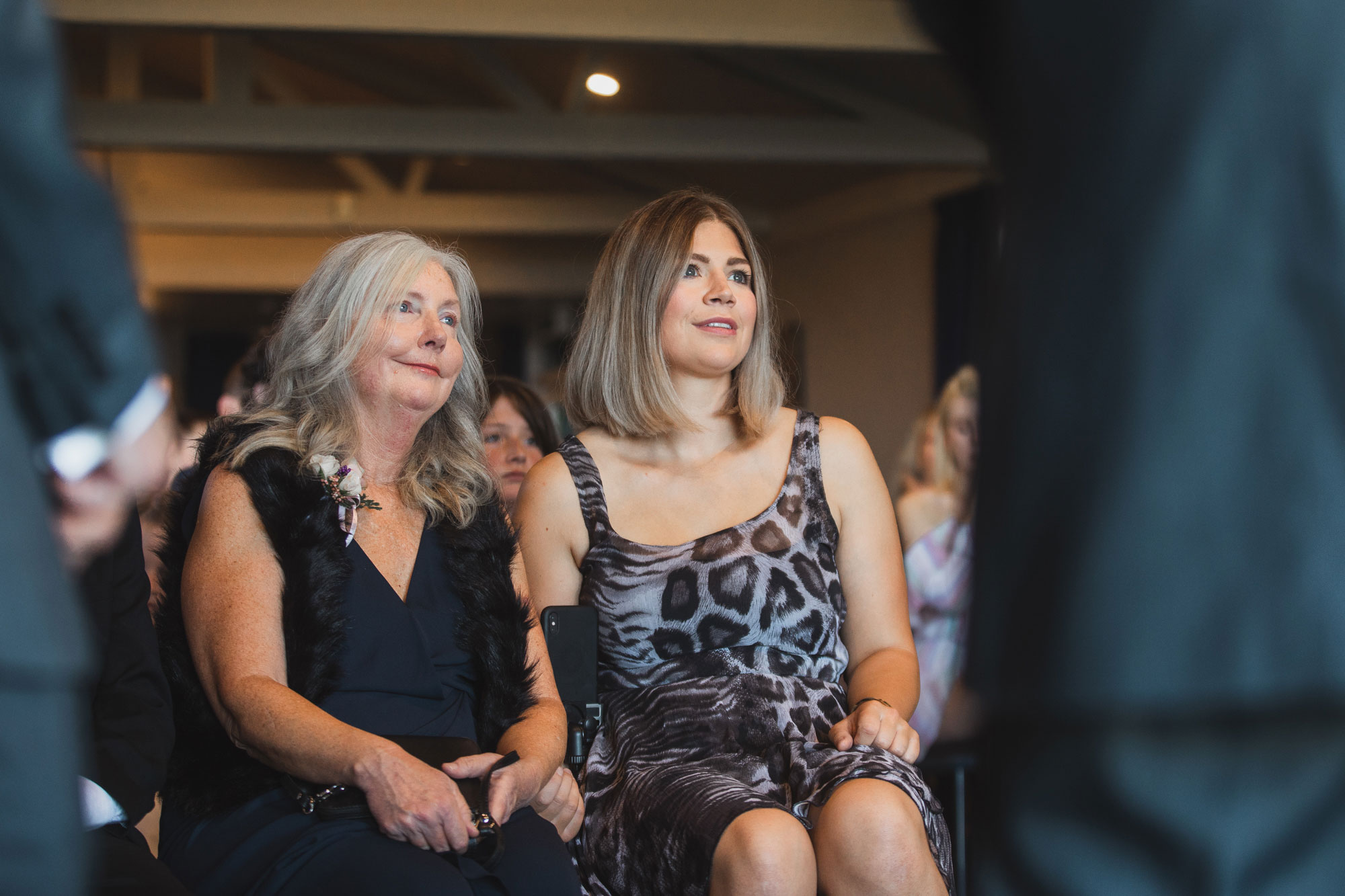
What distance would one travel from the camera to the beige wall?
8.88 m

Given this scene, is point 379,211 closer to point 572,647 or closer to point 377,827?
point 572,647

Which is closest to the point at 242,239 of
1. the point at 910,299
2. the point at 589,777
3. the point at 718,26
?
the point at 910,299

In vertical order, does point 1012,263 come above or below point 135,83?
below

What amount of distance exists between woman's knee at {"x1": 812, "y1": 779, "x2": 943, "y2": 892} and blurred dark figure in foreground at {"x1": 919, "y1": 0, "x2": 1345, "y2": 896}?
0.96 m

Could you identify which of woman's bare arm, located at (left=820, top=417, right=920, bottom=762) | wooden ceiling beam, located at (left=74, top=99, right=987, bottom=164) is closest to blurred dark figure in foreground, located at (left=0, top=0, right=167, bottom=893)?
woman's bare arm, located at (left=820, top=417, right=920, bottom=762)

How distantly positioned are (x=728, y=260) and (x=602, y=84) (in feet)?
18.7

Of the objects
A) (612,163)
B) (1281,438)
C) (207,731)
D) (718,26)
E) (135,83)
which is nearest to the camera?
(1281,438)

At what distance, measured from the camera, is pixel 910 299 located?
902 cm

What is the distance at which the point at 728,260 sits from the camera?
2309 millimetres

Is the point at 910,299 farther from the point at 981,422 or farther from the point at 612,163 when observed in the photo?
the point at 981,422

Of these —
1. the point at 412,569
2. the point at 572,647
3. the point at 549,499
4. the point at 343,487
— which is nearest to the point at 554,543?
the point at 549,499

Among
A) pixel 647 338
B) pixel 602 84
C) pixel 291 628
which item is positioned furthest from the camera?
pixel 602 84

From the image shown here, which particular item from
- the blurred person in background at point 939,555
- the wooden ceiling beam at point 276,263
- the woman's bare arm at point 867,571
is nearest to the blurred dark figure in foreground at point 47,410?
the woman's bare arm at point 867,571

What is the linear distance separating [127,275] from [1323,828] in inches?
32.2
